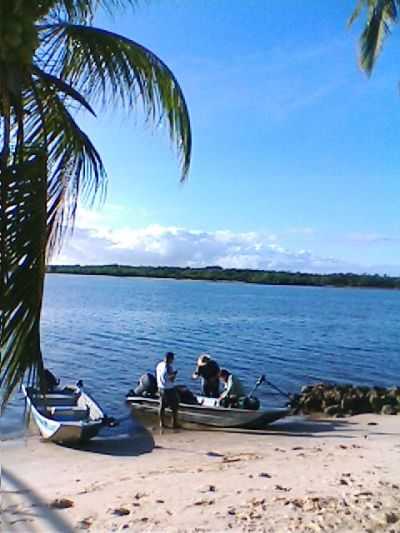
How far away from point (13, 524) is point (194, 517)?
221 cm

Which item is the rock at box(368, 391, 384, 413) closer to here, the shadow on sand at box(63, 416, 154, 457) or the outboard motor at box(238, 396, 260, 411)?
the outboard motor at box(238, 396, 260, 411)

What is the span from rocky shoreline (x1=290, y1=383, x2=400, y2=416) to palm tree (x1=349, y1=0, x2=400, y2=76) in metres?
10.3

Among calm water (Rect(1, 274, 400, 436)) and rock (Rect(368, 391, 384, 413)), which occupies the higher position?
rock (Rect(368, 391, 384, 413))

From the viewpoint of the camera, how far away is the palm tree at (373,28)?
62.4 feet

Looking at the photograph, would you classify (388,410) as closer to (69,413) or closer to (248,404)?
(248,404)

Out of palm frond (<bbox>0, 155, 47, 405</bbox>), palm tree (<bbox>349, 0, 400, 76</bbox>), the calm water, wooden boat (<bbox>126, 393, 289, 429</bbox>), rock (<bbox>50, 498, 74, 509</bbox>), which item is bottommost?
the calm water

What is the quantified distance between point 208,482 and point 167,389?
6156 mm

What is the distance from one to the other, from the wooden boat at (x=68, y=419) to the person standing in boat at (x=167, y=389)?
161 centimetres

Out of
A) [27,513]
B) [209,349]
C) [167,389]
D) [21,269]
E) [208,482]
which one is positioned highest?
[21,269]

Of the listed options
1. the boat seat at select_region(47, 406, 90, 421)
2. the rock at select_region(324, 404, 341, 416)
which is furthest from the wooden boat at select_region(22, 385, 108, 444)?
the rock at select_region(324, 404, 341, 416)

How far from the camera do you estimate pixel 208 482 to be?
8.88m

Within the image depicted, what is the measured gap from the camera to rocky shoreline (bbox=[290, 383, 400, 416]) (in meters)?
18.5

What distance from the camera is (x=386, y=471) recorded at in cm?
931

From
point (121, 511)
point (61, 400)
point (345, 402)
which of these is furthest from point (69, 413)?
point (345, 402)
